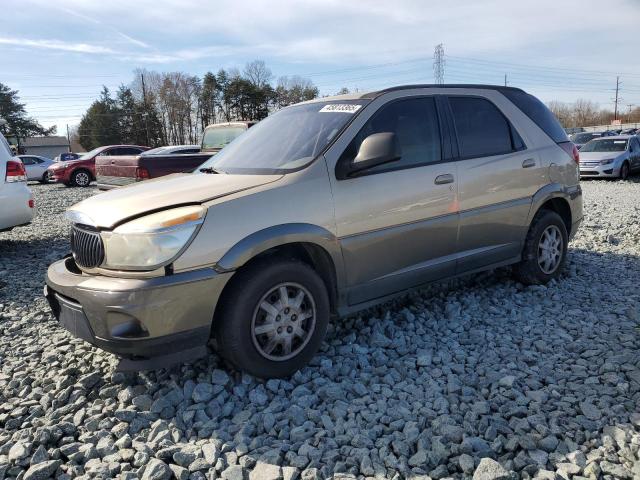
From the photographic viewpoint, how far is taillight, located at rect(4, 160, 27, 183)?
23.4 ft

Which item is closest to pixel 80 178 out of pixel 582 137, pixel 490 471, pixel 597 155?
pixel 597 155

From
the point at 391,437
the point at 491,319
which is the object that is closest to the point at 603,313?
the point at 491,319

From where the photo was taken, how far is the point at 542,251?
501cm

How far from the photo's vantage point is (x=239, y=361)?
3.12m

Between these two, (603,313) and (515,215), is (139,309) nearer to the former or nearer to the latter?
(515,215)

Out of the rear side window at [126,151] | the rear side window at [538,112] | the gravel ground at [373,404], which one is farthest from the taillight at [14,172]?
the rear side window at [126,151]

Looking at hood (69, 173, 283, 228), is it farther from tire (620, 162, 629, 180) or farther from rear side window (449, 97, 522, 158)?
tire (620, 162, 629, 180)

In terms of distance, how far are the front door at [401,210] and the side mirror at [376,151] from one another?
0.35ft

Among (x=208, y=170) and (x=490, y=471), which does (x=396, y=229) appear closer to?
(x=208, y=170)

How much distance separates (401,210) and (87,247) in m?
2.14

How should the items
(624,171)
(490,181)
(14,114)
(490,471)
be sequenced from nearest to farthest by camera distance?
(490,471), (490,181), (624,171), (14,114)

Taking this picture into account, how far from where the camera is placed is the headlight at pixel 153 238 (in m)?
2.86

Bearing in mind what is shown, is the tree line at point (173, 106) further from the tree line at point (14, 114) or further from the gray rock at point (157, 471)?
the gray rock at point (157, 471)

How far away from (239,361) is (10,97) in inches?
3076
